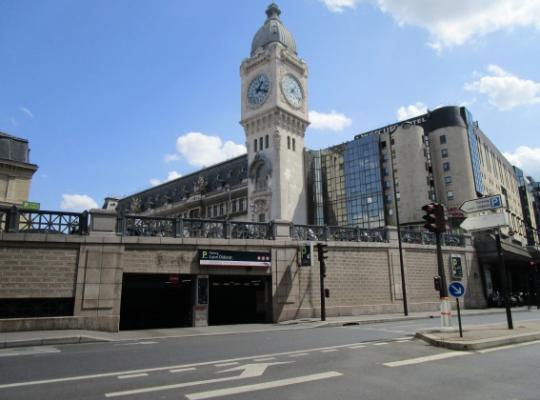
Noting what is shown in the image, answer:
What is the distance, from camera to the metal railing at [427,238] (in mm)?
28828

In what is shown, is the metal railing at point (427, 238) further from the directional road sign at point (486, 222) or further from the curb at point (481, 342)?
the curb at point (481, 342)

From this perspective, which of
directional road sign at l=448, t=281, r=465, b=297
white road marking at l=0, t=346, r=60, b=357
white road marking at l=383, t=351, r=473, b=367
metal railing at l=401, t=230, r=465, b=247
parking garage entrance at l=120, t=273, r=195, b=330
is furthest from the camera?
metal railing at l=401, t=230, r=465, b=247

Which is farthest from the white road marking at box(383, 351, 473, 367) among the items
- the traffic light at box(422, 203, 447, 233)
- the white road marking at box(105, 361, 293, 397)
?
the traffic light at box(422, 203, 447, 233)

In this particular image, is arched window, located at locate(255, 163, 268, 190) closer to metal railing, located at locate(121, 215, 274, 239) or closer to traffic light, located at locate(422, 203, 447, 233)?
metal railing, located at locate(121, 215, 274, 239)

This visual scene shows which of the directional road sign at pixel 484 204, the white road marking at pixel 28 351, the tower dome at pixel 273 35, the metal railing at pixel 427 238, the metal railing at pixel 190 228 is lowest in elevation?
the white road marking at pixel 28 351

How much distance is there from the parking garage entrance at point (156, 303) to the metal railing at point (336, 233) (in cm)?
702

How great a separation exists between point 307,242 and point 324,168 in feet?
188

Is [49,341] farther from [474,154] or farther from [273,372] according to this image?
[474,154]

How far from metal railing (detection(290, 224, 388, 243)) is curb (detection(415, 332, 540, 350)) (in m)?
11.6

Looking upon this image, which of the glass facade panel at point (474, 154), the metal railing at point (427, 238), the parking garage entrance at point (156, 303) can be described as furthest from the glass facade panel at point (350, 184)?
the parking garage entrance at point (156, 303)

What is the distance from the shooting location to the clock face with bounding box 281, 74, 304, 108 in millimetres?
63312

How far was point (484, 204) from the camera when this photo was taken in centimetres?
2295

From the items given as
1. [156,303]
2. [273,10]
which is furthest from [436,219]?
[273,10]

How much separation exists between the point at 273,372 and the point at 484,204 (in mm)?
19881
